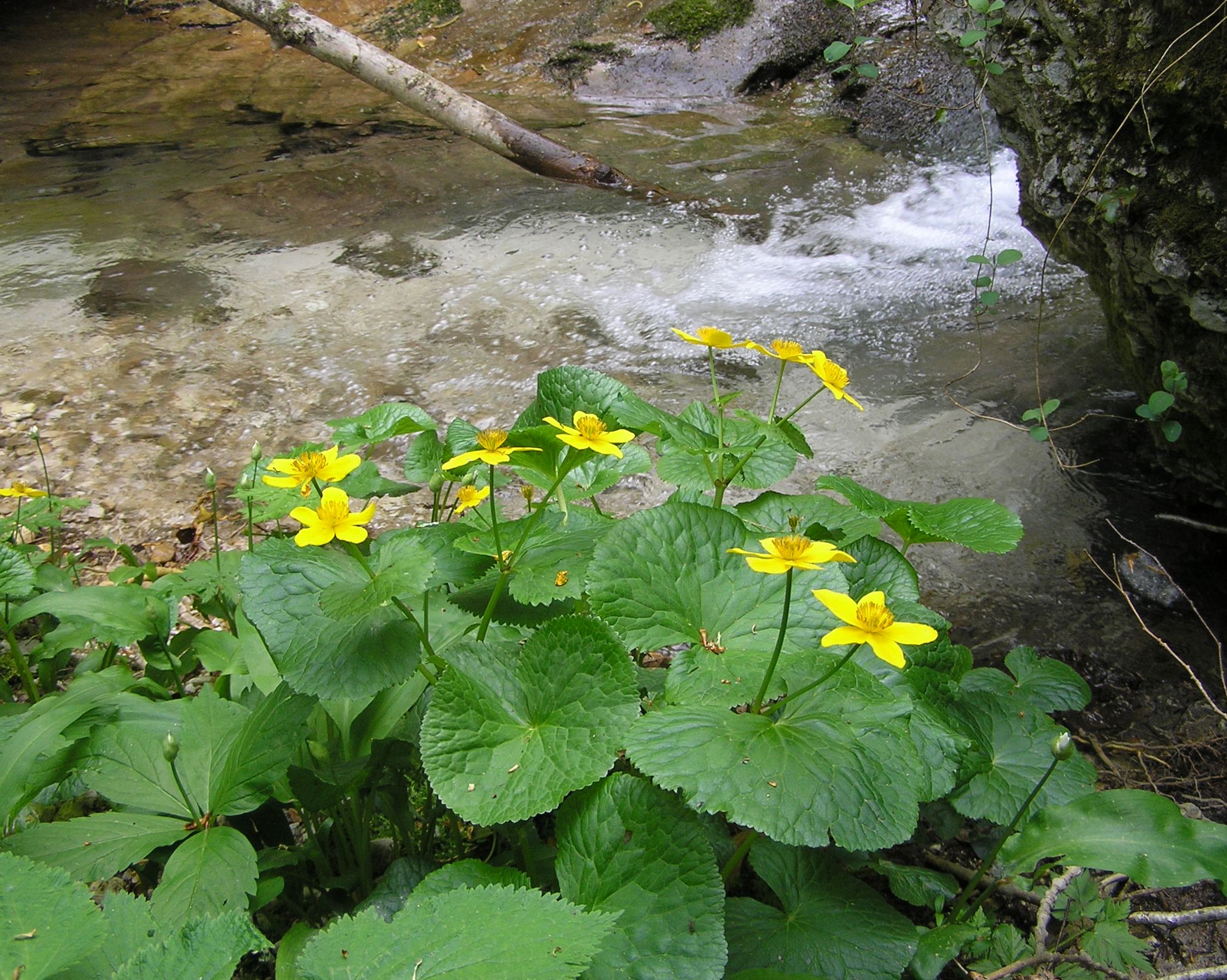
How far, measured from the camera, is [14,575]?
1696 mm

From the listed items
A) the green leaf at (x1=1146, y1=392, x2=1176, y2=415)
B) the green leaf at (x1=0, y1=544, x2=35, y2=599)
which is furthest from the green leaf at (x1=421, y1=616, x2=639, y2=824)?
the green leaf at (x1=1146, y1=392, x2=1176, y2=415)

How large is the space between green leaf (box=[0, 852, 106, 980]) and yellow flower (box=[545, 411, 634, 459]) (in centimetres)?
76

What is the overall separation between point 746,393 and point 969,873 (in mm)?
1907

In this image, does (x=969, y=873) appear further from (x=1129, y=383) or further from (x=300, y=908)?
(x=1129, y=383)

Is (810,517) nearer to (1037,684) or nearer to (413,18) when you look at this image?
(1037,684)

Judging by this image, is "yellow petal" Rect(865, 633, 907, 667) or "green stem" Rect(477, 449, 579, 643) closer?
"yellow petal" Rect(865, 633, 907, 667)

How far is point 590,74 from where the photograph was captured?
6.63m

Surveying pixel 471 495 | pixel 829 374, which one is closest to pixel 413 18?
pixel 471 495

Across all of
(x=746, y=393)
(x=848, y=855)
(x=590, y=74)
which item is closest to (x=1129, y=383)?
(x=746, y=393)

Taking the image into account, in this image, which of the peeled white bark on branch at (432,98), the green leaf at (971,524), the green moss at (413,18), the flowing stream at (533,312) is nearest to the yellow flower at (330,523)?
the green leaf at (971,524)

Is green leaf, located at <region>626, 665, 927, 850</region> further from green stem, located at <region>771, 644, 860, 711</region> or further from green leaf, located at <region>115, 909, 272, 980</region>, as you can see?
green leaf, located at <region>115, 909, 272, 980</region>

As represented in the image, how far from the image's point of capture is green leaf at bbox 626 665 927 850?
1047 mm

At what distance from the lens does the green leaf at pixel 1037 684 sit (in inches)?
64.5

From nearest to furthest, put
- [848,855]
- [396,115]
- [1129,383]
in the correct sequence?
[848,855] < [1129,383] < [396,115]
